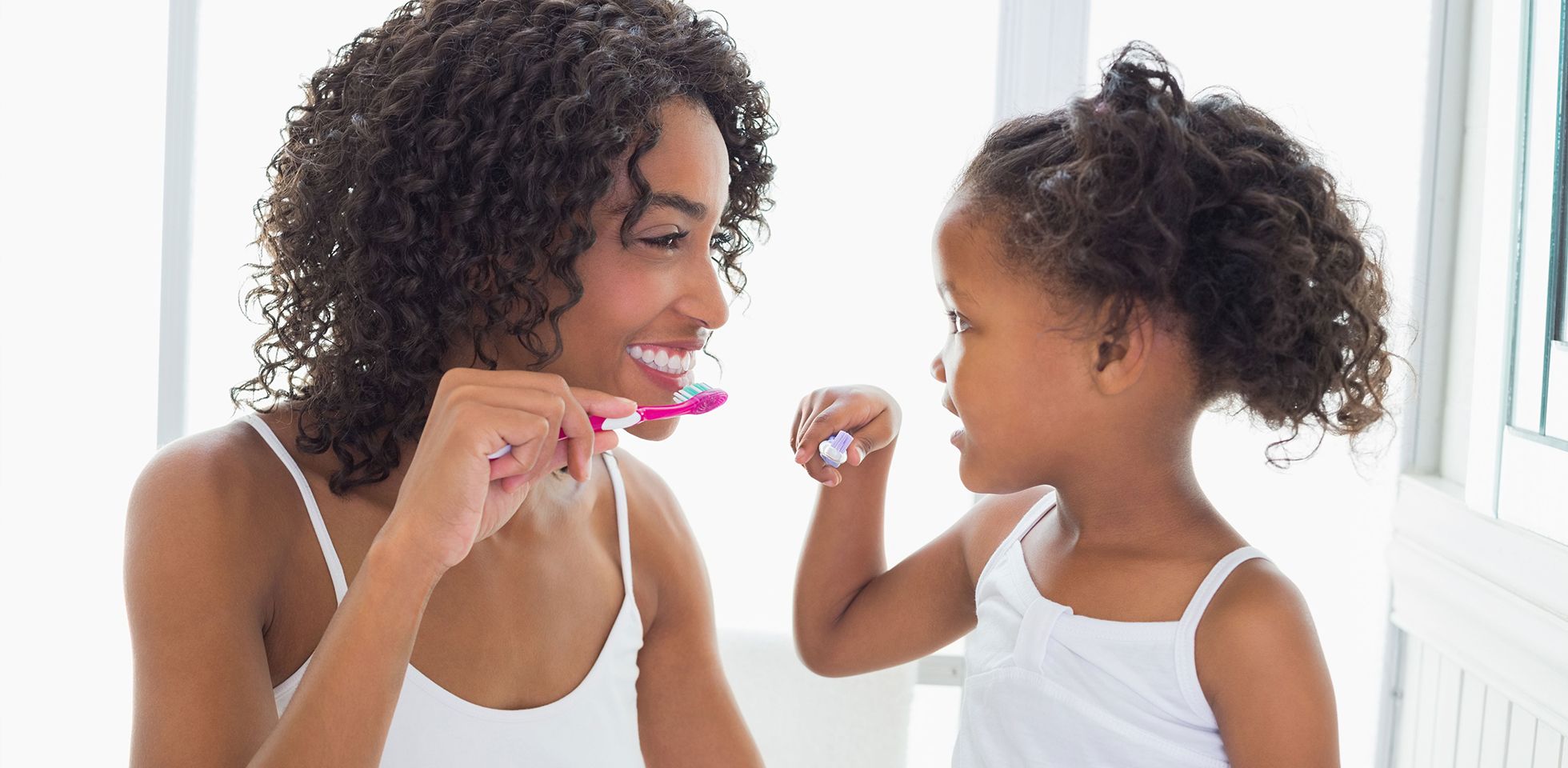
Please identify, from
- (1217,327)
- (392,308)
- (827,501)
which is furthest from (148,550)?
(1217,327)

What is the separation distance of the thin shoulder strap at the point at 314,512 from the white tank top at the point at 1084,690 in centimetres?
52

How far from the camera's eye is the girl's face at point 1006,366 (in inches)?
36.5

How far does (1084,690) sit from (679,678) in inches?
15.5

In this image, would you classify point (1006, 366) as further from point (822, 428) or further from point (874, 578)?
point (874, 578)

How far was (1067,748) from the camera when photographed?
0.92m

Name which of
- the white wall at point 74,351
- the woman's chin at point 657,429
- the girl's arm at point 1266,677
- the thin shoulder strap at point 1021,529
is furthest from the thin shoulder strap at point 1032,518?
the white wall at point 74,351

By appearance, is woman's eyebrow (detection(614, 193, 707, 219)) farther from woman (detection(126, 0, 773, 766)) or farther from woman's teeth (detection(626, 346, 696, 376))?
woman's teeth (detection(626, 346, 696, 376))

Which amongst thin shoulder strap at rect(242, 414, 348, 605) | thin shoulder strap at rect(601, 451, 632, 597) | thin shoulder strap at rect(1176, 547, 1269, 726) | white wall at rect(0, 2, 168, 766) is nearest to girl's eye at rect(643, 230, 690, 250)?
thin shoulder strap at rect(601, 451, 632, 597)

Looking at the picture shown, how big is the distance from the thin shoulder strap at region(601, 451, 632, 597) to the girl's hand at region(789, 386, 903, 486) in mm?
176

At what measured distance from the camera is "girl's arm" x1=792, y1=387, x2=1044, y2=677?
113 cm

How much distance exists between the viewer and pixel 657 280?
0.96m

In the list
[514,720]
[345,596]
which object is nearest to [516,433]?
[345,596]

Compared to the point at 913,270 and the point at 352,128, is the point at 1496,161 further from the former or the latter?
the point at 352,128

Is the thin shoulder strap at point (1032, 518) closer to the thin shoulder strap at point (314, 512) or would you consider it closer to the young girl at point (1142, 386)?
the young girl at point (1142, 386)
